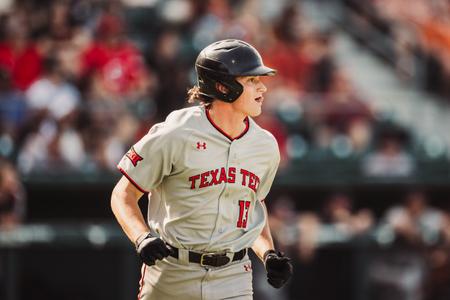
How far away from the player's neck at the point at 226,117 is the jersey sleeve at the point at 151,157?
28 cm

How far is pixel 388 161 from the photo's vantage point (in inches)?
444

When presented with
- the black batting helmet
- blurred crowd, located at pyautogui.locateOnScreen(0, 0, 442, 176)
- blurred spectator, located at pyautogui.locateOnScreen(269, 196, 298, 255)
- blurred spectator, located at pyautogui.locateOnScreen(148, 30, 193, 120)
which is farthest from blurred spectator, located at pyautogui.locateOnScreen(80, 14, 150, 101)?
the black batting helmet

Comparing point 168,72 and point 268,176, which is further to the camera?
point 168,72

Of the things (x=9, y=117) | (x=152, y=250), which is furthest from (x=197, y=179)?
(x=9, y=117)

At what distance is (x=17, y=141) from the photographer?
10.1m

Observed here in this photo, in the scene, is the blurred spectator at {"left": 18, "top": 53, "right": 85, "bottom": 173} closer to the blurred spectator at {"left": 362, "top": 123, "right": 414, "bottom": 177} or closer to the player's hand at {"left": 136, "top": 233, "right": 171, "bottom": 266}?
the blurred spectator at {"left": 362, "top": 123, "right": 414, "bottom": 177}

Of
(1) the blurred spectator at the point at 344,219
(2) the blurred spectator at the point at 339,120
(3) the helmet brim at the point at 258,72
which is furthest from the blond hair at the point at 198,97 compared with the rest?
(2) the blurred spectator at the point at 339,120

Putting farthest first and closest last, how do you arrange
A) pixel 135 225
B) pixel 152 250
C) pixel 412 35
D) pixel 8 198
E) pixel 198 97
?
pixel 412 35 → pixel 8 198 → pixel 198 97 → pixel 135 225 → pixel 152 250

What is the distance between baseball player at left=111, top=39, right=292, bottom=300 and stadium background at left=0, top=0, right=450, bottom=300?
4608 millimetres

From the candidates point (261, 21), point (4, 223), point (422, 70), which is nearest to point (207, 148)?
point (4, 223)

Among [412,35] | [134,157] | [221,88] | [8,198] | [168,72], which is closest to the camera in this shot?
[134,157]

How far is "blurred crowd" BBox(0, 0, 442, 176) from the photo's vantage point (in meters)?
10.2

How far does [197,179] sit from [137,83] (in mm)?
6028

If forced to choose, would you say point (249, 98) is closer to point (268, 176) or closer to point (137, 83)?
point (268, 176)
